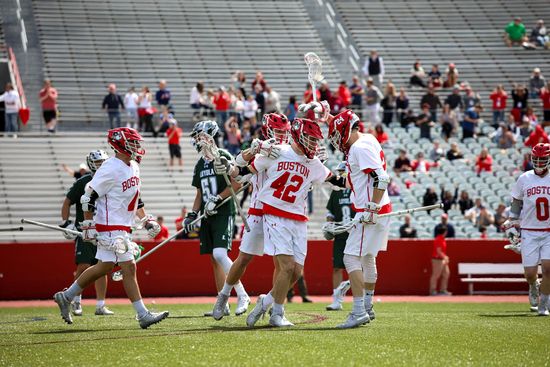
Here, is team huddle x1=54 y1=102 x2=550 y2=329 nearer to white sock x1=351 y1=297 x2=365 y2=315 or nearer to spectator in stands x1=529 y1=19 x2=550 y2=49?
white sock x1=351 y1=297 x2=365 y2=315

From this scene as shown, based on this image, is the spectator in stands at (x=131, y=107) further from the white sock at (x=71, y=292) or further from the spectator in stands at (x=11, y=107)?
the white sock at (x=71, y=292)

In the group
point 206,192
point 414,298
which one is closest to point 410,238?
point 414,298

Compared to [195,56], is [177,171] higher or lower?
lower

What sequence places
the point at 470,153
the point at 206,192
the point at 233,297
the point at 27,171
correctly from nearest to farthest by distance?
the point at 206,192 → the point at 233,297 → the point at 27,171 → the point at 470,153

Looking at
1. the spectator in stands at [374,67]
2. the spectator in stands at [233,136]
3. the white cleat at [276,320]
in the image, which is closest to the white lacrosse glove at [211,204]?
the white cleat at [276,320]

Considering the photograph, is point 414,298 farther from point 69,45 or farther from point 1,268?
point 69,45

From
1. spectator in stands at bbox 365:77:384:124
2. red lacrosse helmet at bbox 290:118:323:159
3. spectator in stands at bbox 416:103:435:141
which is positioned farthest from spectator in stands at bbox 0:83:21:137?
red lacrosse helmet at bbox 290:118:323:159

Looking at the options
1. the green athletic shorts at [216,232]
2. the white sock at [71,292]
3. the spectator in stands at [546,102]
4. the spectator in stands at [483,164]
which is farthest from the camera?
the spectator in stands at [546,102]

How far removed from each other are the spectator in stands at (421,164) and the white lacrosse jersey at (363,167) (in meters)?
15.6

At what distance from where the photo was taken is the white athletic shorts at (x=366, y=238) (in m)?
11.3

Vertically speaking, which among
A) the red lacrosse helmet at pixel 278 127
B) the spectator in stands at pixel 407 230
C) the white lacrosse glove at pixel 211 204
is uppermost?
the red lacrosse helmet at pixel 278 127

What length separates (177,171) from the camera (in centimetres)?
2661

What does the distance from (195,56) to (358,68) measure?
5.20 meters

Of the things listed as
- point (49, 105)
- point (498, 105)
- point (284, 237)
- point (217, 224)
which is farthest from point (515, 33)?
point (284, 237)
